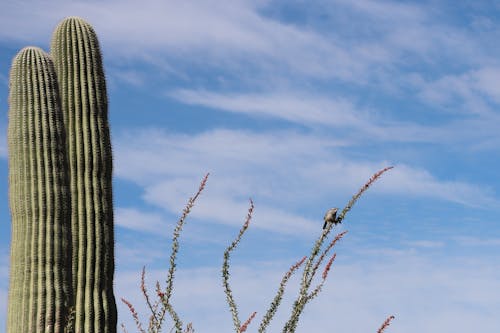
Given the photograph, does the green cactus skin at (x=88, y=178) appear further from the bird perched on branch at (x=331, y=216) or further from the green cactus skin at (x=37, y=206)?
the bird perched on branch at (x=331, y=216)

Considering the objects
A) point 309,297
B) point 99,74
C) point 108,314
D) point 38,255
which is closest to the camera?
point 309,297

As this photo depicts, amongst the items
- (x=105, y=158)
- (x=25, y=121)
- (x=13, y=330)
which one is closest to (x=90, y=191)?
(x=105, y=158)

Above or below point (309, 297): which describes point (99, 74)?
above

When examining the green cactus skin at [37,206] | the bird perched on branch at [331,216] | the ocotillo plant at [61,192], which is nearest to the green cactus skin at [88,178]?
the ocotillo plant at [61,192]

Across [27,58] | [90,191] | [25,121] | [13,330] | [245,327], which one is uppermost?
[27,58]

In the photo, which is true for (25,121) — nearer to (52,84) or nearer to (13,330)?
(52,84)

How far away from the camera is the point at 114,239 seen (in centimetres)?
865

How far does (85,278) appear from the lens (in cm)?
831

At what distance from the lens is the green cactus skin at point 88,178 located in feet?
27.3

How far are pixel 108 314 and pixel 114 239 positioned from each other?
85 centimetres

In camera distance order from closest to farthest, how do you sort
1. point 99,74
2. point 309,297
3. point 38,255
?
1. point 309,297
2. point 38,255
3. point 99,74

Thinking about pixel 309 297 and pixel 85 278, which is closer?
pixel 309 297

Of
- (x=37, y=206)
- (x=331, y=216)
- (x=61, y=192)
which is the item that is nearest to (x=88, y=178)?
(x=61, y=192)

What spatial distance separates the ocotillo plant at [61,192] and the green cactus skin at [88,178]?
1 cm
